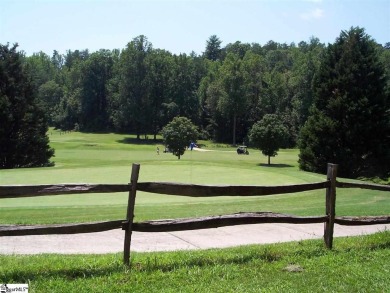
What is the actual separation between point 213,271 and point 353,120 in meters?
35.1

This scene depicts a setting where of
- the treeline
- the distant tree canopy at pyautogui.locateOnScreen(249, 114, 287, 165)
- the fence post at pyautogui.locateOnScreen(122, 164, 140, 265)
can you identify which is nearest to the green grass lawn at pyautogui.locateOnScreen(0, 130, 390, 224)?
the fence post at pyautogui.locateOnScreen(122, 164, 140, 265)

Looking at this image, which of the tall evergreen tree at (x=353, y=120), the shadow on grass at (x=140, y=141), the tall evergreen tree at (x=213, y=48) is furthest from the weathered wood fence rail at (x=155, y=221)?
the tall evergreen tree at (x=213, y=48)

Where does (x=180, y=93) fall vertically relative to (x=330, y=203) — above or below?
above

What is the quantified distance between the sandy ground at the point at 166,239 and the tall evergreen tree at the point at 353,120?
29.0 m

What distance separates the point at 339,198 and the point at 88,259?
12003 mm

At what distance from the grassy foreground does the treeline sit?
254 ft

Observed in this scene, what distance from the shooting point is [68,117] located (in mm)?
116562

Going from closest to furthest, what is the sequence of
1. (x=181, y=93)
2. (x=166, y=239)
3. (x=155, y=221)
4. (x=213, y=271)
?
(x=213, y=271), (x=155, y=221), (x=166, y=239), (x=181, y=93)

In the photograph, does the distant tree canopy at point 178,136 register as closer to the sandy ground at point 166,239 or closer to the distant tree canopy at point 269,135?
the distant tree canopy at point 269,135

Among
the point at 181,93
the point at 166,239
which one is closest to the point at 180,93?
the point at 181,93

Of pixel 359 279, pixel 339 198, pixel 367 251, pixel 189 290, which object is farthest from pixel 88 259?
pixel 339 198

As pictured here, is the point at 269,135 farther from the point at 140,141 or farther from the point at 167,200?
the point at 140,141

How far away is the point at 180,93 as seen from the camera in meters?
106

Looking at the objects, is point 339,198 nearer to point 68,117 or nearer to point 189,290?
point 189,290
